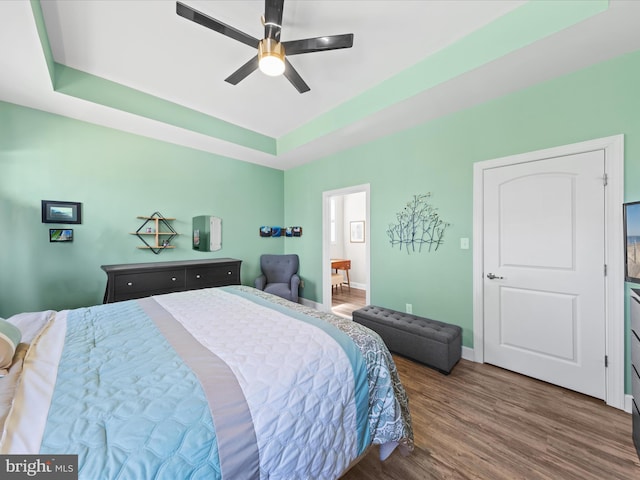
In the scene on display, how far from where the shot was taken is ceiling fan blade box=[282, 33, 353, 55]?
170 centimetres

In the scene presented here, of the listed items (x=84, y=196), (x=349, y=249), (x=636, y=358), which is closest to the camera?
(x=636, y=358)

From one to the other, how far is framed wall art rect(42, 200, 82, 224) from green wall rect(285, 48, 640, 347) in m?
3.01

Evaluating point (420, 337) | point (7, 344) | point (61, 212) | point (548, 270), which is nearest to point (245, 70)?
point (7, 344)

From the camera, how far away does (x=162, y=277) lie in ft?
9.45

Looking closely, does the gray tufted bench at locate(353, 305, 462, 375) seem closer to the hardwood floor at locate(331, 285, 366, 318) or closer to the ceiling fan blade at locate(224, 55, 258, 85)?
the hardwood floor at locate(331, 285, 366, 318)

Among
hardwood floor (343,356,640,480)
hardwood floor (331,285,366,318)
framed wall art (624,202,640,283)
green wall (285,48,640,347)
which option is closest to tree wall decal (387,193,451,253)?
green wall (285,48,640,347)

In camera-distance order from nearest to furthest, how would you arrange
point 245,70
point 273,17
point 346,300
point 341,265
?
1. point 273,17
2. point 245,70
3. point 346,300
4. point 341,265

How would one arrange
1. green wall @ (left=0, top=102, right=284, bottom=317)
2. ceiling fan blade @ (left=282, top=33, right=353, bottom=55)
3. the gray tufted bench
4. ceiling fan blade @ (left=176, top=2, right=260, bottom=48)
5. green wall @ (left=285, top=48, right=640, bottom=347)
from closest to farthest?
ceiling fan blade @ (left=176, top=2, right=260, bottom=48)
ceiling fan blade @ (left=282, top=33, right=353, bottom=55)
green wall @ (left=285, top=48, right=640, bottom=347)
the gray tufted bench
green wall @ (left=0, top=102, right=284, bottom=317)

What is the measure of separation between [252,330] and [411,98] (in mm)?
2426

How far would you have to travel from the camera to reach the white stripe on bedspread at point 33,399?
24.3 inches

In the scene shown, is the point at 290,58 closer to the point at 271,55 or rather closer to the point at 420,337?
the point at 271,55

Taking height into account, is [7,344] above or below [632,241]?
below

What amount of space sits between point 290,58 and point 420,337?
114 inches

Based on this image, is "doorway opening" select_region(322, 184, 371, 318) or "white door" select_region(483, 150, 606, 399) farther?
"doorway opening" select_region(322, 184, 371, 318)
